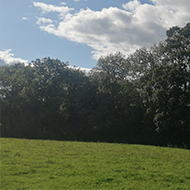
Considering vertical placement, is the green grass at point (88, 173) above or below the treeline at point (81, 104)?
below

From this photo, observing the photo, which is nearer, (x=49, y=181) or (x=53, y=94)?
(x=49, y=181)

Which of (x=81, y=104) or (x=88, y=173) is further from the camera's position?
(x=81, y=104)

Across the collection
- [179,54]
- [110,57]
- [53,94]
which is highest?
[110,57]

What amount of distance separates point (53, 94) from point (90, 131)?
9.58 m

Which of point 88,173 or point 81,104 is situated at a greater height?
point 81,104

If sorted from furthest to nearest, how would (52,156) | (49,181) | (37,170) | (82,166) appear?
→ 1. (52,156)
2. (82,166)
3. (37,170)
4. (49,181)

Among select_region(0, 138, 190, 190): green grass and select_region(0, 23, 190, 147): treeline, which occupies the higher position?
select_region(0, 23, 190, 147): treeline

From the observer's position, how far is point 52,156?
1448 cm

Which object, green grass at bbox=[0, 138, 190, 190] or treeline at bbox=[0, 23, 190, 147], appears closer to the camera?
green grass at bbox=[0, 138, 190, 190]

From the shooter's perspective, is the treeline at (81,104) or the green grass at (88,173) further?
the treeline at (81,104)

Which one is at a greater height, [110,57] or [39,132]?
[110,57]

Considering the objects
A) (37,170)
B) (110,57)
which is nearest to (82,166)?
(37,170)

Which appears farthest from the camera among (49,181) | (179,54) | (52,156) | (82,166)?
(179,54)

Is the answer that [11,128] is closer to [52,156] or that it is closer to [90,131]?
[90,131]
